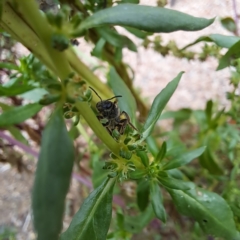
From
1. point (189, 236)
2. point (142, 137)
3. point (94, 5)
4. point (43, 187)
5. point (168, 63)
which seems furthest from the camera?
point (168, 63)

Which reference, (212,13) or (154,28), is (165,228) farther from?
(154,28)

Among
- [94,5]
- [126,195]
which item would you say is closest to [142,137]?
[94,5]

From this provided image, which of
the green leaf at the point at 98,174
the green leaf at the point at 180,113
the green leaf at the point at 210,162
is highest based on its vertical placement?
the green leaf at the point at 98,174

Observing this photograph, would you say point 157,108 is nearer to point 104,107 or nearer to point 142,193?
point 104,107

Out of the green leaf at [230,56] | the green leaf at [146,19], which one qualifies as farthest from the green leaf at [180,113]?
the green leaf at [146,19]

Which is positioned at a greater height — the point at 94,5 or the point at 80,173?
the point at 94,5

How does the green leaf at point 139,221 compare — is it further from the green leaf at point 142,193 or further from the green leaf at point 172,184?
the green leaf at point 172,184

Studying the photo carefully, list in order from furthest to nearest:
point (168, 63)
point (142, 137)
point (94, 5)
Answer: point (168, 63)
point (94, 5)
point (142, 137)
